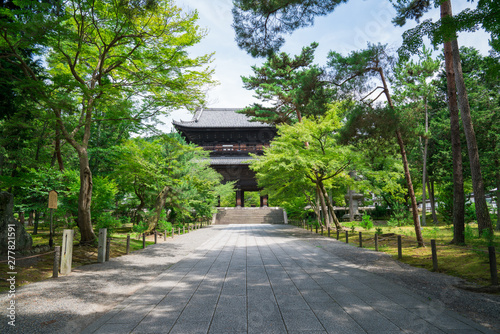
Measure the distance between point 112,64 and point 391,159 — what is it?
13912mm

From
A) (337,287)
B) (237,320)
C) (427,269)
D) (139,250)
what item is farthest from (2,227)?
(427,269)

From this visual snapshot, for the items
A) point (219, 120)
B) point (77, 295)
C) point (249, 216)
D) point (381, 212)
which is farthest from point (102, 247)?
point (219, 120)

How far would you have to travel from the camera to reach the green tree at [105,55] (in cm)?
678

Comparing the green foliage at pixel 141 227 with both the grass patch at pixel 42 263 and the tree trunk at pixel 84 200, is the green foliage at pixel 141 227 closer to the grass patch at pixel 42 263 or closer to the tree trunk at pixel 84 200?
the grass patch at pixel 42 263

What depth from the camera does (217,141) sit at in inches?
1452

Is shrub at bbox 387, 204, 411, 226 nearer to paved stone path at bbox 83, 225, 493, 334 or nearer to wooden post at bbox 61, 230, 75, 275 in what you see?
paved stone path at bbox 83, 225, 493, 334

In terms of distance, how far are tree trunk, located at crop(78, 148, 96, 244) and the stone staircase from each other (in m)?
20.5

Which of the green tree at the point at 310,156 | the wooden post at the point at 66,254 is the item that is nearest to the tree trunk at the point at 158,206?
the green tree at the point at 310,156

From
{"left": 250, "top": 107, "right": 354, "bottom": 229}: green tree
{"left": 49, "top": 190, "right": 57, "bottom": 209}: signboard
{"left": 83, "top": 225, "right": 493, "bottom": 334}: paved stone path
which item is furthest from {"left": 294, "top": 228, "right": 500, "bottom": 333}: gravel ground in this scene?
{"left": 49, "top": 190, "right": 57, "bottom": 209}: signboard

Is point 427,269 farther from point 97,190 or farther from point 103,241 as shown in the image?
point 97,190

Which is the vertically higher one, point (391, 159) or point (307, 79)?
point (307, 79)

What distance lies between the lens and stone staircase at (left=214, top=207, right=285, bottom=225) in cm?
2967

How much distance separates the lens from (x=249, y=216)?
99.8 ft

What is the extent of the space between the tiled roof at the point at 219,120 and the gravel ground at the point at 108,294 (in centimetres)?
2813
